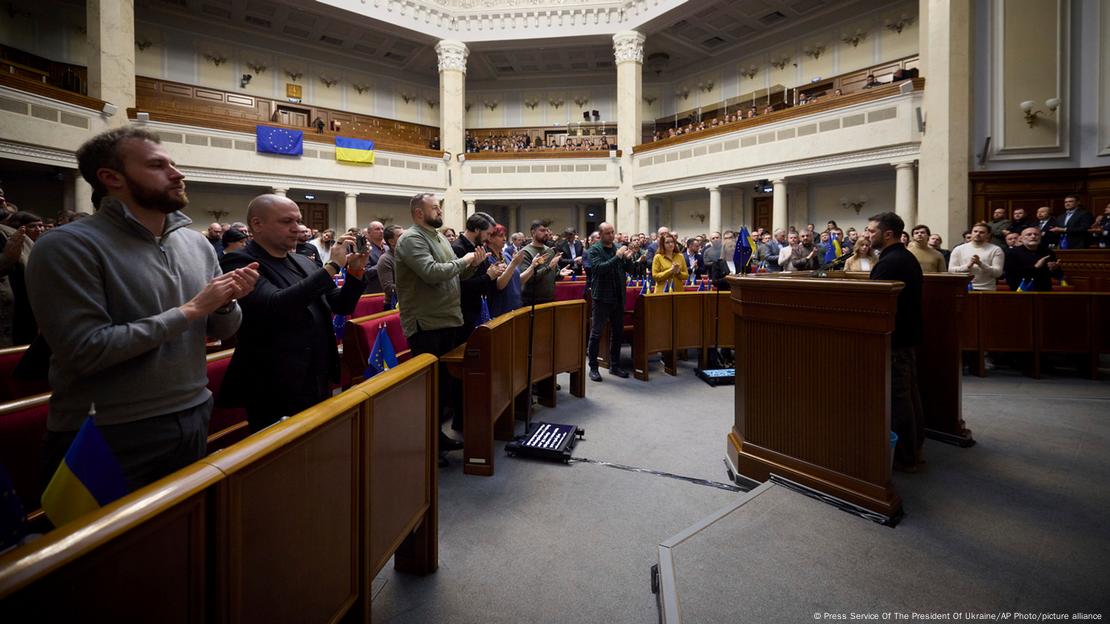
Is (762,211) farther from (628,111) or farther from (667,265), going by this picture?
(667,265)

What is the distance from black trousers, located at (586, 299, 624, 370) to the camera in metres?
5.75

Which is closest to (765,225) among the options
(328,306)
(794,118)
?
(794,118)

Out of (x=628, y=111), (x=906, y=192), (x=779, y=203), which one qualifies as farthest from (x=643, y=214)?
(x=906, y=192)

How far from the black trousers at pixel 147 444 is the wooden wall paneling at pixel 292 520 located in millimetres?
462

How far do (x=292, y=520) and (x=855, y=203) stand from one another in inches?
641

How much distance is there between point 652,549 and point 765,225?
15677 mm

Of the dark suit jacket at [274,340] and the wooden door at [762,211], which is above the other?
the wooden door at [762,211]

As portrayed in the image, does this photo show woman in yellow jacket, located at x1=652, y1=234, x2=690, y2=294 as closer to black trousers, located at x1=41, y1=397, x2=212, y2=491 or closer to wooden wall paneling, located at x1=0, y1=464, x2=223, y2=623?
black trousers, located at x1=41, y1=397, x2=212, y2=491

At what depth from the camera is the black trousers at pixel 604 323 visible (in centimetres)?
575

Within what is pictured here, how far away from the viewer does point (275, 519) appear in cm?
121

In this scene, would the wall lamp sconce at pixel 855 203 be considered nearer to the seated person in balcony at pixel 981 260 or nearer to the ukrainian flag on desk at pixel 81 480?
the seated person in balcony at pixel 981 260

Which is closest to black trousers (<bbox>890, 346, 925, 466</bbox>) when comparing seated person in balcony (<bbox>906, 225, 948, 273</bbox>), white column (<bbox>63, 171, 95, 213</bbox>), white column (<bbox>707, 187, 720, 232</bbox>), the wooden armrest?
seated person in balcony (<bbox>906, 225, 948, 273</bbox>)

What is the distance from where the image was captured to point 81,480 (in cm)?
104

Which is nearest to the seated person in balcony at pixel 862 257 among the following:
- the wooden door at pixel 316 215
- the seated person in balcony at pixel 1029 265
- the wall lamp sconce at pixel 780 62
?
the seated person in balcony at pixel 1029 265
